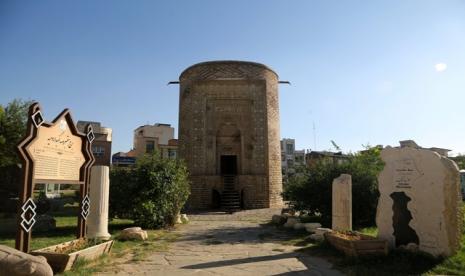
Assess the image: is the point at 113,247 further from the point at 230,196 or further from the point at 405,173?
the point at 230,196

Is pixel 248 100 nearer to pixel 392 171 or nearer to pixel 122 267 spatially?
pixel 392 171

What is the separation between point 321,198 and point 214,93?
36.7 feet

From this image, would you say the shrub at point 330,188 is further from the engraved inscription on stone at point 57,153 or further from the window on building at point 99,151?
the window on building at point 99,151

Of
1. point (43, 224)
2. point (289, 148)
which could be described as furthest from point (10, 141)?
point (289, 148)

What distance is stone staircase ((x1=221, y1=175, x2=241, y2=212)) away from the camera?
754 inches

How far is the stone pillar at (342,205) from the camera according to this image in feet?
28.0

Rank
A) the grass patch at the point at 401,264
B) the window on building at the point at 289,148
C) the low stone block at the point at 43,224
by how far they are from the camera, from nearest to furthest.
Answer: the grass patch at the point at 401,264
the low stone block at the point at 43,224
the window on building at the point at 289,148

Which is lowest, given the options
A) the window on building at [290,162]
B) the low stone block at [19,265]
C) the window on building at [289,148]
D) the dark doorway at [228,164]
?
the low stone block at [19,265]

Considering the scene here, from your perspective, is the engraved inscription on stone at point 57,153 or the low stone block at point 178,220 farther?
the low stone block at point 178,220

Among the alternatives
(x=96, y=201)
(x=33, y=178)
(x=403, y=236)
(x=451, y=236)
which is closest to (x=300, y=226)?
(x=403, y=236)

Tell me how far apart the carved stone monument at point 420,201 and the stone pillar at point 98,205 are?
6362 mm

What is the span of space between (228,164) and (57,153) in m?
16.8

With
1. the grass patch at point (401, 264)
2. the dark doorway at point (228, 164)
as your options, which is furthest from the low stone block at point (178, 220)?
the dark doorway at point (228, 164)

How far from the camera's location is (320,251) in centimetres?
740
